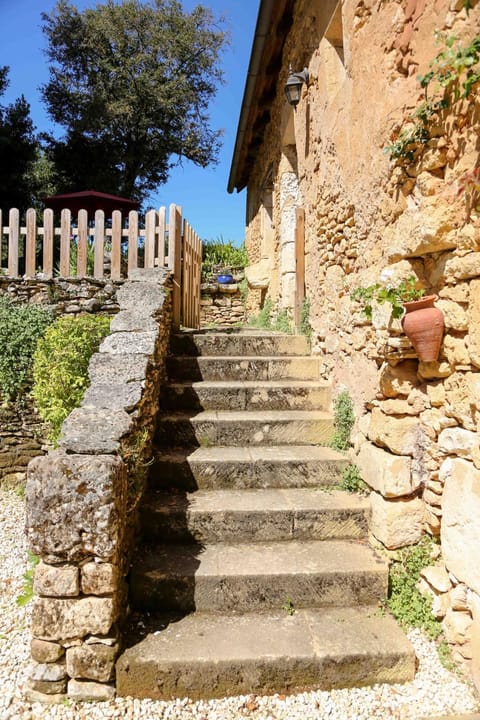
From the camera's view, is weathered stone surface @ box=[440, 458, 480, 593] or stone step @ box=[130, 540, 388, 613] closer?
weathered stone surface @ box=[440, 458, 480, 593]

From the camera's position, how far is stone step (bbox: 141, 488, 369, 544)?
2885 millimetres

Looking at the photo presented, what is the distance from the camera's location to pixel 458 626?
233 cm

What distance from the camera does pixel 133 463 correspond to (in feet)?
8.70

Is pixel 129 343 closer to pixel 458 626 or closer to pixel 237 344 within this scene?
pixel 237 344

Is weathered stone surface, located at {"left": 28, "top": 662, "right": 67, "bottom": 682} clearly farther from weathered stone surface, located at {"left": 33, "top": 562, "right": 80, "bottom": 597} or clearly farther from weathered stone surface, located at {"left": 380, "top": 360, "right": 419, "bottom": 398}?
→ weathered stone surface, located at {"left": 380, "top": 360, "right": 419, "bottom": 398}

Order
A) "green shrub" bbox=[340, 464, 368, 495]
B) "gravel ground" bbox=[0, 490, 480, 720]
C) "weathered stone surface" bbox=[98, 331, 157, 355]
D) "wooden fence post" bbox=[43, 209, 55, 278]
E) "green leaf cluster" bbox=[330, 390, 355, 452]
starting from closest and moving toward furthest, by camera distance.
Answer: "gravel ground" bbox=[0, 490, 480, 720]
"green shrub" bbox=[340, 464, 368, 495]
"weathered stone surface" bbox=[98, 331, 157, 355]
"green leaf cluster" bbox=[330, 390, 355, 452]
"wooden fence post" bbox=[43, 209, 55, 278]

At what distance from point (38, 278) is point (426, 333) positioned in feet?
15.7

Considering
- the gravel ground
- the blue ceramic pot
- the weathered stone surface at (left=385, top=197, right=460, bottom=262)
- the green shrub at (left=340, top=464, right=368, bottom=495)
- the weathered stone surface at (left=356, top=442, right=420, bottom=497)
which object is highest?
the blue ceramic pot

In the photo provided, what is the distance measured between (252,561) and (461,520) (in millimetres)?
1188

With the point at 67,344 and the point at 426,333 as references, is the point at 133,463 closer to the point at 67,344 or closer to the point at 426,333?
the point at 426,333

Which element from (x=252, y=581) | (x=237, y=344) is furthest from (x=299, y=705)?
(x=237, y=344)

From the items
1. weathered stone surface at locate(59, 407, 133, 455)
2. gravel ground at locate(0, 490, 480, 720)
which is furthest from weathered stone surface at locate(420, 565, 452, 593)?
weathered stone surface at locate(59, 407, 133, 455)

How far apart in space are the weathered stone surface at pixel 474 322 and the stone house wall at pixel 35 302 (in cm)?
431

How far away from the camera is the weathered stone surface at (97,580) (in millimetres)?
2180
